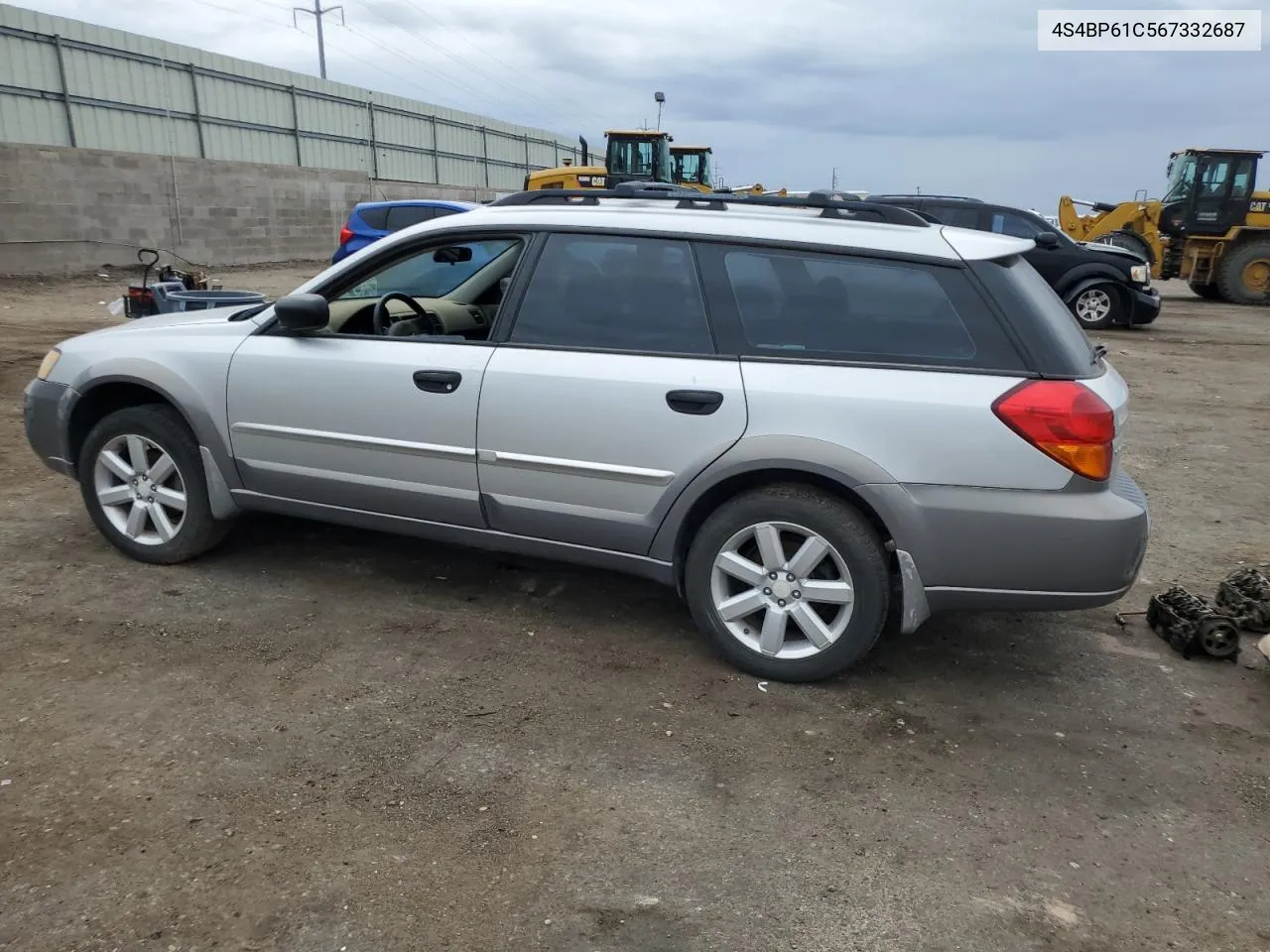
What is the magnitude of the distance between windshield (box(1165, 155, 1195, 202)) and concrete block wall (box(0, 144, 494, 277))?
810 inches

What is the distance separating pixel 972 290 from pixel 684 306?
101 cm

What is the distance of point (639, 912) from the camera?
242 cm

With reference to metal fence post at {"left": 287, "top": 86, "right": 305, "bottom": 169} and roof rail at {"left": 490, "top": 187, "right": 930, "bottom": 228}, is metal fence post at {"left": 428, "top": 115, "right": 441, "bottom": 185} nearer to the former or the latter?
metal fence post at {"left": 287, "top": 86, "right": 305, "bottom": 169}

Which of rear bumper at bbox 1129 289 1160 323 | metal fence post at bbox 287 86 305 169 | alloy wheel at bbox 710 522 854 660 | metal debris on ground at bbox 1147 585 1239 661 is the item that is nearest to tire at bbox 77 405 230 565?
alloy wheel at bbox 710 522 854 660

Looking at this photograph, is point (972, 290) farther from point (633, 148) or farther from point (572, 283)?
point (633, 148)

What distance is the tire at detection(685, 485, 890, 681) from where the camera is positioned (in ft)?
11.2

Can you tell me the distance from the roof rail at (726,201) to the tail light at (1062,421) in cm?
88

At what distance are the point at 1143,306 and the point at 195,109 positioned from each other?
21.0 meters

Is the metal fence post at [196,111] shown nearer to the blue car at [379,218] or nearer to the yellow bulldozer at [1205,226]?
the blue car at [379,218]

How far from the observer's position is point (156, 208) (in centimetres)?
2088

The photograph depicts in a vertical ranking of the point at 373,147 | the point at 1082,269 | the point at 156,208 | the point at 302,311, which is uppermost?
the point at 373,147

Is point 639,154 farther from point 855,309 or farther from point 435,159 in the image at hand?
point 855,309

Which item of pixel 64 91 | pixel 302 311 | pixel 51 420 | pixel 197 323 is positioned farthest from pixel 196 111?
pixel 302 311

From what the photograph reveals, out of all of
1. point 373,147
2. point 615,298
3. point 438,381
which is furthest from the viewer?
point 373,147
